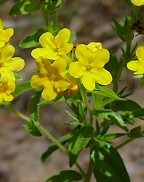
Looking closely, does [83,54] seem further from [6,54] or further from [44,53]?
[6,54]

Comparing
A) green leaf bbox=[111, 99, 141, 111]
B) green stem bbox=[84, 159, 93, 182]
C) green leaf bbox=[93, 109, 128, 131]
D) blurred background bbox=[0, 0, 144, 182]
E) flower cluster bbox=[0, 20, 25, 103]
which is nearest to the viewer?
flower cluster bbox=[0, 20, 25, 103]

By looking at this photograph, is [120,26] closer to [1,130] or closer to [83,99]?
[83,99]

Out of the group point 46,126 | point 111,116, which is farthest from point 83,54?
point 46,126

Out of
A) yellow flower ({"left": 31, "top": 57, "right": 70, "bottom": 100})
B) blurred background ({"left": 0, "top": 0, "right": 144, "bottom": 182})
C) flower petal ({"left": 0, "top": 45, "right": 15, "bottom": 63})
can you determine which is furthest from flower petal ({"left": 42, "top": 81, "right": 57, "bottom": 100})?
blurred background ({"left": 0, "top": 0, "right": 144, "bottom": 182})

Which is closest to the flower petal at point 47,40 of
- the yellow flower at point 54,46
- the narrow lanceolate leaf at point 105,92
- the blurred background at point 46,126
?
the yellow flower at point 54,46

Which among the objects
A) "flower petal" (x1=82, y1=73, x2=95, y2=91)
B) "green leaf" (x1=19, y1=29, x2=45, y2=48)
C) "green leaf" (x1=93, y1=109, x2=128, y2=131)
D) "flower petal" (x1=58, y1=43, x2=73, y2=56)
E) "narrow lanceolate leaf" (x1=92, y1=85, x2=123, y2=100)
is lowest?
"green leaf" (x1=93, y1=109, x2=128, y2=131)

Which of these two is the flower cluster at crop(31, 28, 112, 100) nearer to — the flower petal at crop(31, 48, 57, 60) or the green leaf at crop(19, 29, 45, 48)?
Result: the flower petal at crop(31, 48, 57, 60)

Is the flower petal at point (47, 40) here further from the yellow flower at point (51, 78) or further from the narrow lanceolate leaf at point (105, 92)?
the narrow lanceolate leaf at point (105, 92)
